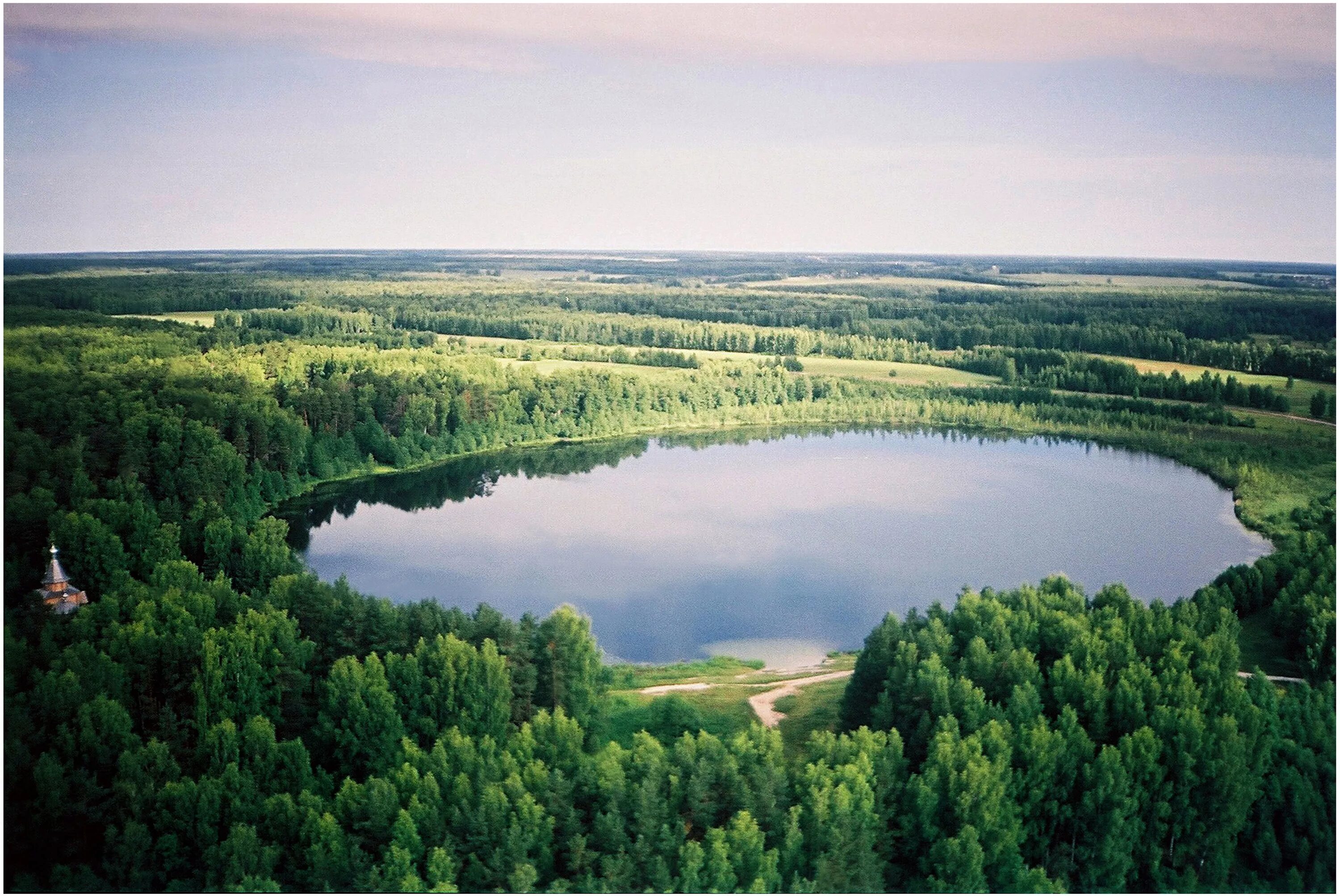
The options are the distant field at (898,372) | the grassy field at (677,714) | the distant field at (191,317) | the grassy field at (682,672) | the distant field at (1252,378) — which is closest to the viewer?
the grassy field at (677,714)

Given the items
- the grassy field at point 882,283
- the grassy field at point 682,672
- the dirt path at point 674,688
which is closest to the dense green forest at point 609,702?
the dirt path at point 674,688

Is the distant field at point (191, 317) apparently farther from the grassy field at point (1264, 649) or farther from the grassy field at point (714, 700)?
the grassy field at point (1264, 649)

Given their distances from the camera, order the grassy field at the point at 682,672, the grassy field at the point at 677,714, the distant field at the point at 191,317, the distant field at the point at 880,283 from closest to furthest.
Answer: the grassy field at the point at 677,714 → the grassy field at the point at 682,672 → the distant field at the point at 191,317 → the distant field at the point at 880,283

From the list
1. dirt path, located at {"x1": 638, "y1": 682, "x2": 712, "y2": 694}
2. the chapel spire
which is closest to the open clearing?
dirt path, located at {"x1": 638, "y1": 682, "x2": 712, "y2": 694}

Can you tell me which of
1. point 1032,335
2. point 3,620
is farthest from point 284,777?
point 1032,335

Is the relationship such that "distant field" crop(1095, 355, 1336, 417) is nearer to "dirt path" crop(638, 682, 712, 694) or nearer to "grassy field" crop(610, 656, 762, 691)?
"grassy field" crop(610, 656, 762, 691)

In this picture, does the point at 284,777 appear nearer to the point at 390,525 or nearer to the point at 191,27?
the point at 191,27

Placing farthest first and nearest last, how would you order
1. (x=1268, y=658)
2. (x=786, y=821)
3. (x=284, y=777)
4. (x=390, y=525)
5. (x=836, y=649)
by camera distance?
(x=390, y=525) < (x=836, y=649) < (x=1268, y=658) < (x=284, y=777) < (x=786, y=821)
